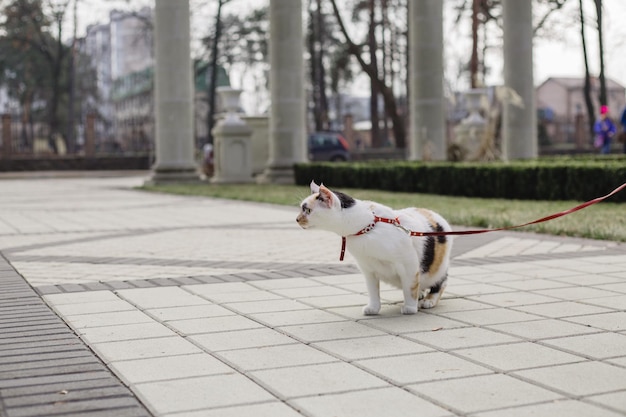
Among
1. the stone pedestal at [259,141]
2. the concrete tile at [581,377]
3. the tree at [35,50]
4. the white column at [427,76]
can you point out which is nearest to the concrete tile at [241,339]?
the concrete tile at [581,377]

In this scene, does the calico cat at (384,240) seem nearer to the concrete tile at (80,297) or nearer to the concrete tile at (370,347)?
the concrete tile at (370,347)

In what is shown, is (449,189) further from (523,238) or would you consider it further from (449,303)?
(449,303)

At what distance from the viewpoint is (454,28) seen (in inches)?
1745

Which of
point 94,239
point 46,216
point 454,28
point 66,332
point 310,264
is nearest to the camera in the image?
point 66,332

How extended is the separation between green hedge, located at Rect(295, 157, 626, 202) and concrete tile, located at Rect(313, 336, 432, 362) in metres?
11.3

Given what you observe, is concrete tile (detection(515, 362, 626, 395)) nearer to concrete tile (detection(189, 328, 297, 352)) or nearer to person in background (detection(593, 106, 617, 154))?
concrete tile (detection(189, 328, 297, 352))

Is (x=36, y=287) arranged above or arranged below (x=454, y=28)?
below

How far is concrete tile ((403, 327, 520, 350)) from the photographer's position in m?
5.43

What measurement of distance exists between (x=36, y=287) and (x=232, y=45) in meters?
48.8

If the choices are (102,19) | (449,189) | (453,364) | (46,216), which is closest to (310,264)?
(453,364)

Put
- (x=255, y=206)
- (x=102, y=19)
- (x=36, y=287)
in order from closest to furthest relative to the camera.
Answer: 1. (x=36, y=287)
2. (x=255, y=206)
3. (x=102, y=19)

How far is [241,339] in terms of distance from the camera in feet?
18.6

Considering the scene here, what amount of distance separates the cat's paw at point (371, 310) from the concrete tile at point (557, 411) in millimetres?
2308

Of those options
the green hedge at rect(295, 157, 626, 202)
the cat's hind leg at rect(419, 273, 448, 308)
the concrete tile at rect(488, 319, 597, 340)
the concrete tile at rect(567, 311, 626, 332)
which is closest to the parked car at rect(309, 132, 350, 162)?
the green hedge at rect(295, 157, 626, 202)
